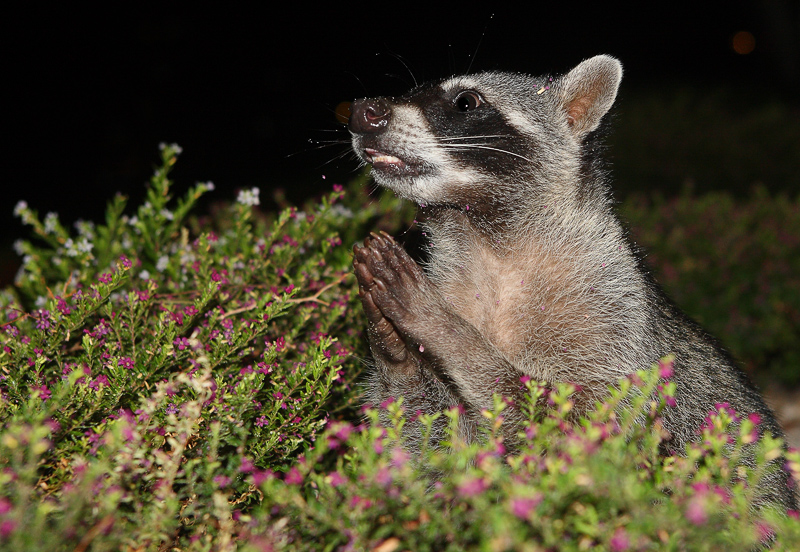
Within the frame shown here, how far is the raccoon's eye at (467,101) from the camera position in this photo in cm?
350

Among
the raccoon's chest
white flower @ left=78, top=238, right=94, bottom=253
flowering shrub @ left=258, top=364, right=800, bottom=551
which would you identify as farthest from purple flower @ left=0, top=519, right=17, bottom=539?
white flower @ left=78, top=238, right=94, bottom=253

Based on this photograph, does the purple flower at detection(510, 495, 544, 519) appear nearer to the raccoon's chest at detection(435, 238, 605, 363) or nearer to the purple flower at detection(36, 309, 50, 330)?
the raccoon's chest at detection(435, 238, 605, 363)

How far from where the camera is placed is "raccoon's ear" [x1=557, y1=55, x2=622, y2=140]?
11.8 ft

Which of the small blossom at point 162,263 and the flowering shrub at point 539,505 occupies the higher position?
the small blossom at point 162,263

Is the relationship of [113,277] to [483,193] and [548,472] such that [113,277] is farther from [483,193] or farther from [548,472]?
[548,472]

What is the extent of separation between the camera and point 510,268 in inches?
131

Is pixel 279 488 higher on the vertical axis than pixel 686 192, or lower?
lower

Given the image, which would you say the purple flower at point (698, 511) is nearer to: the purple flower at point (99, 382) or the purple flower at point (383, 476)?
the purple flower at point (383, 476)

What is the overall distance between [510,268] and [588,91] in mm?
1107

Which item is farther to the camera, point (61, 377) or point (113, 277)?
point (113, 277)

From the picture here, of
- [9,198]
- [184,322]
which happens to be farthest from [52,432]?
[9,198]

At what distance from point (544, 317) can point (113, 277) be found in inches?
75.5

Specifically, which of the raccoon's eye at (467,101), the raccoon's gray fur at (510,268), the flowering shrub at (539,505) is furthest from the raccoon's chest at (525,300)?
the flowering shrub at (539,505)

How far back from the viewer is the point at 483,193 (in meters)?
3.29
